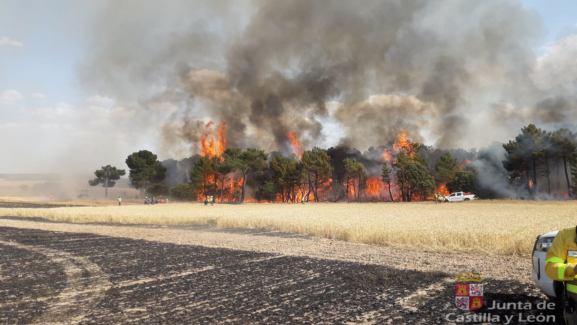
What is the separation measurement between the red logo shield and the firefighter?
11.1ft

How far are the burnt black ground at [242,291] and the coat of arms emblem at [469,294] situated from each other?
17 centimetres

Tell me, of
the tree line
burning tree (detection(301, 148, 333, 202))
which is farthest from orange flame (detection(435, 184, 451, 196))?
burning tree (detection(301, 148, 333, 202))

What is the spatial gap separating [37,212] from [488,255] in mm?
46246

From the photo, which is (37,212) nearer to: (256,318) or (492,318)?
(256,318)

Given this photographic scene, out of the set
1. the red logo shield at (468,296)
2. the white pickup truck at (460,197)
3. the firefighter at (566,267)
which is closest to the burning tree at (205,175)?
the white pickup truck at (460,197)

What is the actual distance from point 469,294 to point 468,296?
8.2 inches

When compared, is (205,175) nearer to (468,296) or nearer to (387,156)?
(387,156)

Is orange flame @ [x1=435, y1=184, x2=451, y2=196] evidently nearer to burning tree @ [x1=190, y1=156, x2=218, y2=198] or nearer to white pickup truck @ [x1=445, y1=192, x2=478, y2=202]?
white pickup truck @ [x1=445, y1=192, x2=478, y2=202]

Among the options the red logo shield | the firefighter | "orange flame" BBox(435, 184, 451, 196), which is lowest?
the red logo shield

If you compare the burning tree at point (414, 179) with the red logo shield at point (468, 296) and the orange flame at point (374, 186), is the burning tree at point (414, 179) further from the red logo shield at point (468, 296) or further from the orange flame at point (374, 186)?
the red logo shield at point (468, 296)

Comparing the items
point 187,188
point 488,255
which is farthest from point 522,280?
point 187,188

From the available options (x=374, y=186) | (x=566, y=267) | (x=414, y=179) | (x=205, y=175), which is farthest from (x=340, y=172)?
(x=566, y=267)

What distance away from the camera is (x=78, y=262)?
14094 mm

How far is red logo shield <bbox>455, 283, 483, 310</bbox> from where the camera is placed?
26.0 feet
